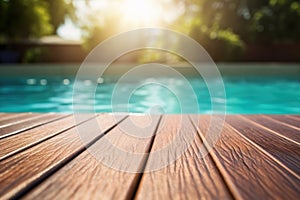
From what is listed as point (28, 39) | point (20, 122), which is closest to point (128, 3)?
point (28, 39)

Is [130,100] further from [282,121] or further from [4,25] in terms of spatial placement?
[4,25]

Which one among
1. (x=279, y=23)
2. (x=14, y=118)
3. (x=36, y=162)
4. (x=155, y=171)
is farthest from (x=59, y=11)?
(x=155, y=171)

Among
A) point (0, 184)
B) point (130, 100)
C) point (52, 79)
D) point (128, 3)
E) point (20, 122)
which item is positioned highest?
point (128, 3)

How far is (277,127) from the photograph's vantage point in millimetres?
1734

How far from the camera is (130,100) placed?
6078 mm

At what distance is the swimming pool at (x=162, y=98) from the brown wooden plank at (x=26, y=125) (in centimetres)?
271

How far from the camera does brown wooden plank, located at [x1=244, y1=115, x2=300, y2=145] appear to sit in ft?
4.89

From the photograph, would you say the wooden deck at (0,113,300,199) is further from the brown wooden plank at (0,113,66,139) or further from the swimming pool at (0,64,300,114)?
the swimming pool at (0,64,300,114)

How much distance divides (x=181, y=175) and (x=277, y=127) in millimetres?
1003

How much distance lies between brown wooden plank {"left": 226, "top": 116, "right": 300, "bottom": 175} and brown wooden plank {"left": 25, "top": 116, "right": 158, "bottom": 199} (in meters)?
0.49

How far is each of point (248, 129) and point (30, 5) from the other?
14.5m

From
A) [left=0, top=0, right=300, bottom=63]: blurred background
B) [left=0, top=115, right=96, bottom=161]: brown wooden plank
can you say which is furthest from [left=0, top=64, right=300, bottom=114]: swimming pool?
[left=0, top=0, right=300, bottom=63]: blurred background

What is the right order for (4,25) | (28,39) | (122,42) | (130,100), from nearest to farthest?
(130,100)
(122,42)
(4,25)
(28,39)

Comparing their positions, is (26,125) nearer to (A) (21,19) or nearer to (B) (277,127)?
(B) (277,127)
